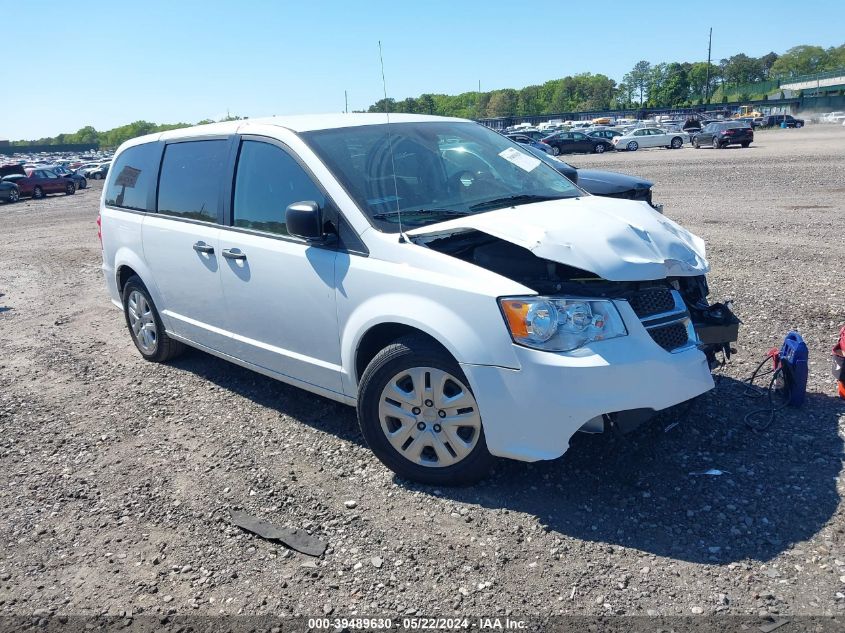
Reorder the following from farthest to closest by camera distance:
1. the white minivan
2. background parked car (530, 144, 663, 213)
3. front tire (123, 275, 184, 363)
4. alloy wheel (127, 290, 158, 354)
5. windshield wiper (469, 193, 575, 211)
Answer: background parked car (530, 144, 663, 213) < alloy wheel (127, 290, 158, 354) < front tire (123, 275, 184, 363) < windshield wiper (469, 193, 575, 211) < the white minivan

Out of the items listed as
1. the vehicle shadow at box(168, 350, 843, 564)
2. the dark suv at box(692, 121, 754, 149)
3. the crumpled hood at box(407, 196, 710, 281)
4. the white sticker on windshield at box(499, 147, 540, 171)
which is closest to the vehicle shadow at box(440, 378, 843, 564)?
the vehicle shadow at box(168, 350, 843, 564)

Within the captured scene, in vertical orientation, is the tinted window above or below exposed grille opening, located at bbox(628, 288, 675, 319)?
above

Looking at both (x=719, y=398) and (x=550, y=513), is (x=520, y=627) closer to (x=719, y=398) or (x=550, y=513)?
(x=550, y=513)

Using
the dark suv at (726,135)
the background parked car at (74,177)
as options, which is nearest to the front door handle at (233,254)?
the dark suv at (726,135)

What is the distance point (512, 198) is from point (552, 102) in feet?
Answer: 650

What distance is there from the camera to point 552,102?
19100 centimetres

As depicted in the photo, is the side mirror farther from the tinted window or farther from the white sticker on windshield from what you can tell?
the white sticker on windshield

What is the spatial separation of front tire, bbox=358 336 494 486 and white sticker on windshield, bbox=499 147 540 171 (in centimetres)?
180

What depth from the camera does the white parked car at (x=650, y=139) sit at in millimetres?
45250

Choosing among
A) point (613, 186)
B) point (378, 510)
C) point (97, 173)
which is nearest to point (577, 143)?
point (613, 186)

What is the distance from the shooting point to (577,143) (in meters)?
44.9

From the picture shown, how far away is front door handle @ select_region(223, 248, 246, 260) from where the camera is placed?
15.2 ft

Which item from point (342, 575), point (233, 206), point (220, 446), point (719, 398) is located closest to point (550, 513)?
point (342, 575)

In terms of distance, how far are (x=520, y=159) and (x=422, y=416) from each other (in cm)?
216
